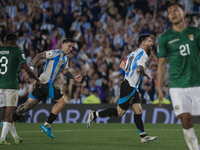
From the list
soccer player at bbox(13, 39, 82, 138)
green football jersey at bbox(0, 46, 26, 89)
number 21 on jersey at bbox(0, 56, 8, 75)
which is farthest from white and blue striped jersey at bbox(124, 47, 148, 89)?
number 21 on jersey at bbox(0, 56, 8, 75)

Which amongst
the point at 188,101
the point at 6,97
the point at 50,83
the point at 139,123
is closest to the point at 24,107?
the point at 50,83

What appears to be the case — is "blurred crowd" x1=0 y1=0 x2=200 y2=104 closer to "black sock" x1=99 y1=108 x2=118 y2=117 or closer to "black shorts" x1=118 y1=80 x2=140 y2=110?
"black sock" x1=99 y1=108 x2=118 y2=117

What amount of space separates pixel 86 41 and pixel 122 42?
195cm

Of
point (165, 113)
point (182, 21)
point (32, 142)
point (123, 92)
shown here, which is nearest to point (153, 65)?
point (165, 113)

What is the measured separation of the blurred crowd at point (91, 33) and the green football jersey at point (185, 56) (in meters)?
9.36

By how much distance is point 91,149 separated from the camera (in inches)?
263

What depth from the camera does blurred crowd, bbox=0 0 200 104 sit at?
599 inches

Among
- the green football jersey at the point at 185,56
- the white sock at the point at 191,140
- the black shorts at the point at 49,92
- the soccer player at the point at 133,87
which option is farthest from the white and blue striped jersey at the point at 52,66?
the white sock at the point at 191,140

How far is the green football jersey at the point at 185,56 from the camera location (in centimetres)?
510

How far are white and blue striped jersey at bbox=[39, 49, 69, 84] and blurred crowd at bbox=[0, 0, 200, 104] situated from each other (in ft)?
19.4

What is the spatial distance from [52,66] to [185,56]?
14.9 ft

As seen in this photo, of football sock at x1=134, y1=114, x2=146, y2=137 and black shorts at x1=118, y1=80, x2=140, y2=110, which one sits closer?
football sock at x1=134, y1=114, x2=146, y2=137

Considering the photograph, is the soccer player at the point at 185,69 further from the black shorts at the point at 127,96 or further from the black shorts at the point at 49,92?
the black shorts at the point at 49,92

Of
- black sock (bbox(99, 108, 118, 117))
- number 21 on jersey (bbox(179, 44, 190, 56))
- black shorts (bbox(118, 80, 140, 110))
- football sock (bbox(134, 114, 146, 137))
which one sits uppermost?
number 21 on jersey (bbox(179, 44, 190, 56))
